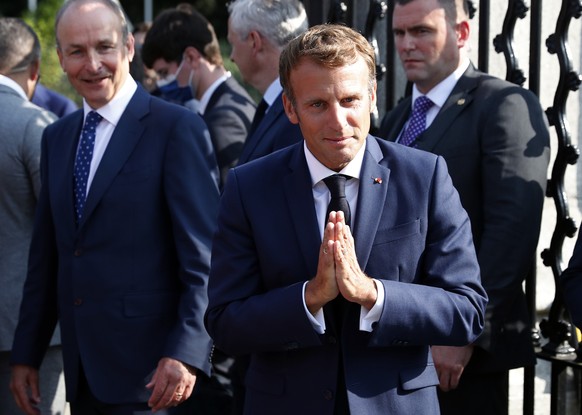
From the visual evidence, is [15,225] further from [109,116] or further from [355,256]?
[355,256]

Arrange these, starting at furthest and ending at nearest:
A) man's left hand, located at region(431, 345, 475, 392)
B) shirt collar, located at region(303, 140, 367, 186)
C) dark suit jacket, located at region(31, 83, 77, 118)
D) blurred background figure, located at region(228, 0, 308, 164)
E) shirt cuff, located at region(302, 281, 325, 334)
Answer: dark suit jacket, located at region(31, 83, 77, 118), blurred background figure, located at region(228, 0, 308, 164), man's left hand, located at region(431, 345, 475, 392), shirt collar, located at region(303, 140, 367, 186), shirt cuff, located at region(302, 281, 325, 334)

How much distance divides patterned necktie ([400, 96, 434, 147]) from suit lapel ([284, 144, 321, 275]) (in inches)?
54.6

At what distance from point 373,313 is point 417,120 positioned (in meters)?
1.72

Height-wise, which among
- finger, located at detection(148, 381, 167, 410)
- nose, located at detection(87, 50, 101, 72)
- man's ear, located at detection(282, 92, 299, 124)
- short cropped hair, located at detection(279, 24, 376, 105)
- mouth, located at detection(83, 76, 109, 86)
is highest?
short cropped hair, located at detection(279, 24, 376, 105)

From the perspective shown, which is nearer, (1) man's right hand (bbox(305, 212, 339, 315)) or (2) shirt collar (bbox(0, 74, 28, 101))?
(1) man's right hand (bbox(305, 212, 339, 315))

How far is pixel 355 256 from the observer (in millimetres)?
2732

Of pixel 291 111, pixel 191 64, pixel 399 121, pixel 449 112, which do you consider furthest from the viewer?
pixel 191 64

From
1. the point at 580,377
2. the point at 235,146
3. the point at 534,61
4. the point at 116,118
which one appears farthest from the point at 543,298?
the point at 116,118

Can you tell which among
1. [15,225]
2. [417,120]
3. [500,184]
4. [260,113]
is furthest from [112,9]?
[500,184]

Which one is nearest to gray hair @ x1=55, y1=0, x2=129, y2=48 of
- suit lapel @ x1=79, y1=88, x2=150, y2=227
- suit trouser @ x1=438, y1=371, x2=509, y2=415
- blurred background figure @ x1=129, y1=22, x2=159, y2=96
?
suit lapel @ x1=79, y1=88, x2=150, y2=227

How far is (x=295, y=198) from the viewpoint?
2930 mm

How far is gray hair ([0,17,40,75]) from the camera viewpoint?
542 cm

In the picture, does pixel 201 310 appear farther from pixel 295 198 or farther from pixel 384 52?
pixel 384 52

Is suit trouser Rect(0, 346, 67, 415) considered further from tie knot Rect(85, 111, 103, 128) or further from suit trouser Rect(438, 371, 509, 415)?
suit trouser Rect(438, 371, 509, 415)
